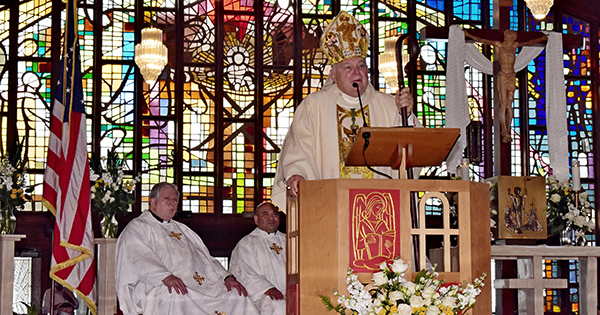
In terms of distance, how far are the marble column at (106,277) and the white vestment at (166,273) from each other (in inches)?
25.4

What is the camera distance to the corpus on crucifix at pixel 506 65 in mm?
8664

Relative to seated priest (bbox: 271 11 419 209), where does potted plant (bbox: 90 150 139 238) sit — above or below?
below

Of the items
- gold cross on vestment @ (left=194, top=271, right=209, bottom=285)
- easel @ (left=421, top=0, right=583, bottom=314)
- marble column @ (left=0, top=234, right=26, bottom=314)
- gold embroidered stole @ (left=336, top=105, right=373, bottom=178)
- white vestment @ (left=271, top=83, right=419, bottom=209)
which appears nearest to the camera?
white vestment @ (left=271, top=83, right=419, bottom=209)

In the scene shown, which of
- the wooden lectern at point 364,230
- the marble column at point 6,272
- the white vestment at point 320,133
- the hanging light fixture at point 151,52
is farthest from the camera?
the hanging light fixture at point 151,52

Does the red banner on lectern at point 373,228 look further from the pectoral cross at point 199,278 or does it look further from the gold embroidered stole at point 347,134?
the pectoral cross at point 199,278

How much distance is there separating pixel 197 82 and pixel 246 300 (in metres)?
4.05

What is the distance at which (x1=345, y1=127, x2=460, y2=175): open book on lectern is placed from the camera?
13.4 feet

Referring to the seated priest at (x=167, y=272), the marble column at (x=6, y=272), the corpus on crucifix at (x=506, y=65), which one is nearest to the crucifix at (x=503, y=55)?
the corpus on crucifix at (x=506, y=65)

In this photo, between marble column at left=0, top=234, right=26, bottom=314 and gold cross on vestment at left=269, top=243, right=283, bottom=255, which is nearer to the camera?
marble column at left=0, top=234, right=26, bottom=314

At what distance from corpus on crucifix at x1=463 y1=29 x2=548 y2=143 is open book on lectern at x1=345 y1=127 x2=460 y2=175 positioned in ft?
14.7

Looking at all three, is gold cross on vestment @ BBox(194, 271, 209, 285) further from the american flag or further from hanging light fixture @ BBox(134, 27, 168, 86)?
hanging light fixture @ BBox(134, 27, 168, 86)

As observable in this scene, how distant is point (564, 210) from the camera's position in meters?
8.54

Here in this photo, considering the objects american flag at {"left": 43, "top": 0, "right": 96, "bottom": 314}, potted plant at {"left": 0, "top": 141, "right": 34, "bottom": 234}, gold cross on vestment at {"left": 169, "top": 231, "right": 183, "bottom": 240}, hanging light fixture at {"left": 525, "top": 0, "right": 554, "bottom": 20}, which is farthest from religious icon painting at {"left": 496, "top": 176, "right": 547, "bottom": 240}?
potted plant at {"left": 0, "top": 141, "right": 34, "bottom": 234}

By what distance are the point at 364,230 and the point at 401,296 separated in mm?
413
